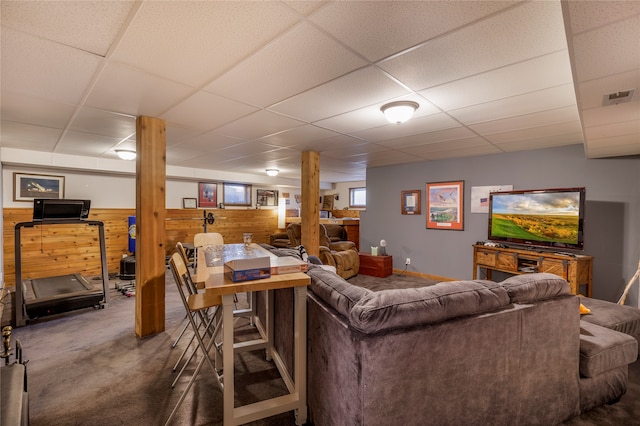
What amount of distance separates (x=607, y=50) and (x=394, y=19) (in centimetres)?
98

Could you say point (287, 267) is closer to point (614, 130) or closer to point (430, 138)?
point (430, 138)

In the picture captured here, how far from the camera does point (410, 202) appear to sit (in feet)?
18.9

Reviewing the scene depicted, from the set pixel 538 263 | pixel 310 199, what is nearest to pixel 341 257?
pixel 310 199

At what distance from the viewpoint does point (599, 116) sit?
7.14 ft

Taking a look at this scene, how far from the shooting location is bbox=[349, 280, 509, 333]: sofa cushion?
50.7 inches

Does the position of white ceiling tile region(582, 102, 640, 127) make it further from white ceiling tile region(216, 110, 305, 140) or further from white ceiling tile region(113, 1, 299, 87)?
white ceiling tile region(216, 110, 305, 140)

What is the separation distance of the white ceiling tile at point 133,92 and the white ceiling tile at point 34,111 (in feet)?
1.25

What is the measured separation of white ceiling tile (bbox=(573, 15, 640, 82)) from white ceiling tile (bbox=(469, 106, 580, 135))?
1.30 metres

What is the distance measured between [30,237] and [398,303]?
252 inches

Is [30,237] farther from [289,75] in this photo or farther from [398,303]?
[398,303]

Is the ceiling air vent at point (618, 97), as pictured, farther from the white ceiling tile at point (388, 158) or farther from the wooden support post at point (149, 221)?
the wooden support post at point (149, 221)

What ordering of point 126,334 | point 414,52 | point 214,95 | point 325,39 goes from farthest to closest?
1. point 126,334
2. point 214,95
3. point 414,52
4. point 325,39

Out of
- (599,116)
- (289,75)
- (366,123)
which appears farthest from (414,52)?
(599,116)

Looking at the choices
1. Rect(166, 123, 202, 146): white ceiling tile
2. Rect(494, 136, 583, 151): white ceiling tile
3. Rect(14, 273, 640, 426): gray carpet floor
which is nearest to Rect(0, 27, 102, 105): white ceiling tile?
Rect(166, 123, 202, 146): white ceiling tile
